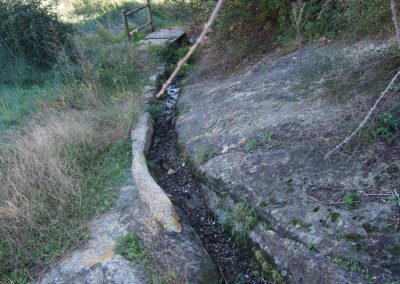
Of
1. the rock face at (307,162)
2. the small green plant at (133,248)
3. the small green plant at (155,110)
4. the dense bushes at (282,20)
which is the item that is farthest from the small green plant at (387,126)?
the small green plant at (155,110)

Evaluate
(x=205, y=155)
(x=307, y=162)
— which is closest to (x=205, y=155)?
(x=205, y=155)

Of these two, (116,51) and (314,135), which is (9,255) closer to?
(314,135)

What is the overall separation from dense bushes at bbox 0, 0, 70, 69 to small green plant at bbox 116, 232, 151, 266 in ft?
18.3

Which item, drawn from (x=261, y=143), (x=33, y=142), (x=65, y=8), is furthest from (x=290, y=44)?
(x=65, y=8)

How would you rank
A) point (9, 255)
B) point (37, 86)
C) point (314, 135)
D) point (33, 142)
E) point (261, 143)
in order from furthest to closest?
point (37, 86) < point (33, 142) < point (261, 143) < point (314, 135) < point (9, 255)

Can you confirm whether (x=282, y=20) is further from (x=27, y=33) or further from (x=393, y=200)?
(x=27, y=33)

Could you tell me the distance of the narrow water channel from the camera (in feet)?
11.4

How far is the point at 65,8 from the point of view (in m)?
13.7

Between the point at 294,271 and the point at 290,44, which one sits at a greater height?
the point at 290,44

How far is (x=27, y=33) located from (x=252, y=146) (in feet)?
19.6

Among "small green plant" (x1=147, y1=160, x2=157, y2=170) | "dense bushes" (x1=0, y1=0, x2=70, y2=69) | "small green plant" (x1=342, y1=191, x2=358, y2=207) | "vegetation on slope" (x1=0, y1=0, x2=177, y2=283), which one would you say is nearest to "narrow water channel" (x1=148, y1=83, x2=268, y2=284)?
"small green plant" (x1=147, y1=160, x2=157, y2=170)

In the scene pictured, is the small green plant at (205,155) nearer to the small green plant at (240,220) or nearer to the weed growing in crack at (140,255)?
the small green plant at (240,220)

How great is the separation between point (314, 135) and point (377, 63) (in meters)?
1.03

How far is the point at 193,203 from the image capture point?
435 cm
